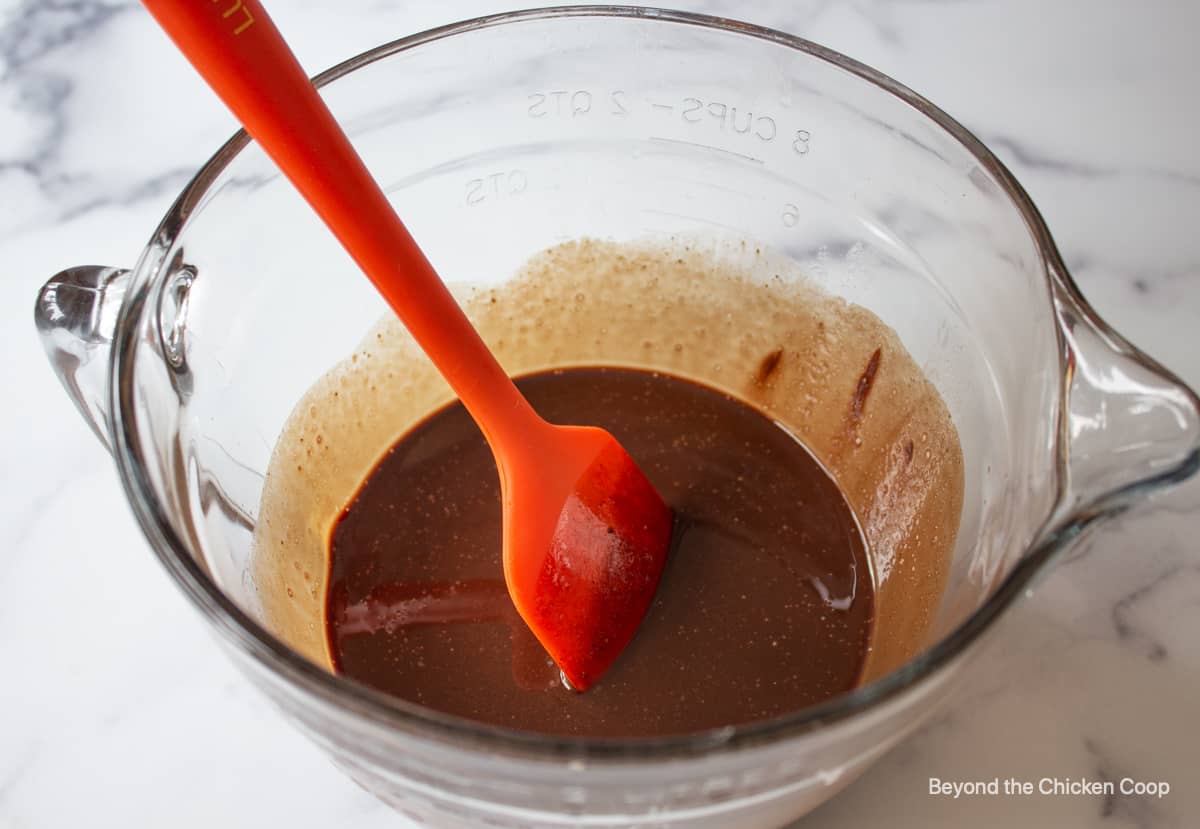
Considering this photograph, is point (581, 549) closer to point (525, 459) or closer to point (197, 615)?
point (525, 459)

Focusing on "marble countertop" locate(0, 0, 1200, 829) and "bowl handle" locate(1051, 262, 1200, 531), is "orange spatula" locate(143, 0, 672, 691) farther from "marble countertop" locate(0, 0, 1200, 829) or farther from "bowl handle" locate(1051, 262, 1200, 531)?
"bowl handle" locate(1051, 262, 1200, 531)

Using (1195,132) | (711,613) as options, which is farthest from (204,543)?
(1195,132)

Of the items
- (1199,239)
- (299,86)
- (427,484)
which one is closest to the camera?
(299,86)

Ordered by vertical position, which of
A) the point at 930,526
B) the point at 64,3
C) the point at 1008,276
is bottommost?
the point at 930,526

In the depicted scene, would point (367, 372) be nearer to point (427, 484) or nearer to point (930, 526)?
point (427, 484)

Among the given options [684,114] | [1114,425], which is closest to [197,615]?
[1114,425]

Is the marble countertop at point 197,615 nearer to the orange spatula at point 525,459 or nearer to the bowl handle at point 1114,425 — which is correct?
the bowl handle at point 1114,425

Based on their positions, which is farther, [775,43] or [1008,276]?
[775,43]
